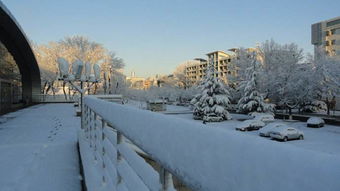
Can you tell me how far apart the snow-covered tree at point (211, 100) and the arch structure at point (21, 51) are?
2118 centimetres

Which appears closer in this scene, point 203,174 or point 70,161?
point 203,174

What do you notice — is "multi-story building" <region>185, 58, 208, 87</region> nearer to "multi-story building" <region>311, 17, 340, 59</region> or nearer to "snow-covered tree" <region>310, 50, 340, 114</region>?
"multi-story building" <region>311, 17, 340, 59</region>

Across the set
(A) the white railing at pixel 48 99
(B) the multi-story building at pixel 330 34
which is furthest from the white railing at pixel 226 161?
(B) the multi-story building at pixel 330 34

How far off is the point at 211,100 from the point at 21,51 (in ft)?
74.9

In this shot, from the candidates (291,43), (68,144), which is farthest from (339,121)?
(68,144)

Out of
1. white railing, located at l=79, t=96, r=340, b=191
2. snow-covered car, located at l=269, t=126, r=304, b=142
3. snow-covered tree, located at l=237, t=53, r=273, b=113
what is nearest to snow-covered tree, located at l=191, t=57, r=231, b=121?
snow-covered tree, located at l=237, t=53, r=273, b=113

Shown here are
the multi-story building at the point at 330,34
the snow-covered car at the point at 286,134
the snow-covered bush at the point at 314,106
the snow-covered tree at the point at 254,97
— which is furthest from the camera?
the multi-story building at the point at 330,34

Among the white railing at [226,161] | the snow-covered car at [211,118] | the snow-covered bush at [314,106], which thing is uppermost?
the white railing at [226,161]

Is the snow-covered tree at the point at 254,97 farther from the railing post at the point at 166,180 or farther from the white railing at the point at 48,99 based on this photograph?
the railing post at the point at 166,180

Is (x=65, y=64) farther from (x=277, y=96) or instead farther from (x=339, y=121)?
(x=277, y=96)

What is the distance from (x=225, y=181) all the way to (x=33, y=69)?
116 ft

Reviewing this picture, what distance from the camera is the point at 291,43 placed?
36312mm

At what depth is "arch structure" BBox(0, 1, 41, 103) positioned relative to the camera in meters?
20.0

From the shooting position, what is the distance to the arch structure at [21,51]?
20.0 meters
